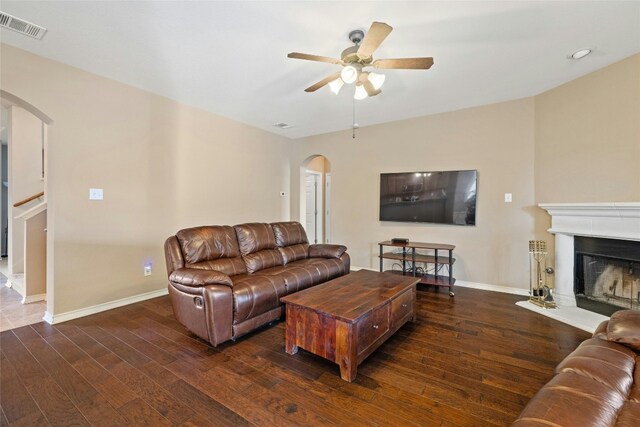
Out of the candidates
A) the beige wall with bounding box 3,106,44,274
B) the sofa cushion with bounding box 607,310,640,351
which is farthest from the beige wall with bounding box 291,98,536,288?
the beige wall with bounding box 3,106,44,274

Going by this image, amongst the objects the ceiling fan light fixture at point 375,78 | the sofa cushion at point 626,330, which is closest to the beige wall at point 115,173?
the ceiling fan light fixture at point 375,78

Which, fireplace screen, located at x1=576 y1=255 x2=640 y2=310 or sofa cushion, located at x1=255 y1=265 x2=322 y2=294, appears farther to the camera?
sofa cushion, located at x1=255 y1=265 x2=322 y2=294

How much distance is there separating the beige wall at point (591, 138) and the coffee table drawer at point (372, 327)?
107 inches

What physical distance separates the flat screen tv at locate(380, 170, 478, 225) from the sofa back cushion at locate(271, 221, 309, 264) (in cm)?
156

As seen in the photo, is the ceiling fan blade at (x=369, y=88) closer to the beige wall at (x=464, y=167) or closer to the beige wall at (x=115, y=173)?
the beige wall at (x=464, y=167)

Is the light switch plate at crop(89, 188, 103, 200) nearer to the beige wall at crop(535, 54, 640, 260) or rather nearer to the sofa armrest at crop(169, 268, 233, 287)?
the sofa armrest at crop(169, 268, 233, 287)

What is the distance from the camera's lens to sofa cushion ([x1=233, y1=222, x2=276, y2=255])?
11.0 ft

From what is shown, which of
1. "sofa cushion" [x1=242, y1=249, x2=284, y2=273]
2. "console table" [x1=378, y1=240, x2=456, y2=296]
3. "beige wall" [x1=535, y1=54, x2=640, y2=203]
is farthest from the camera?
"console table" [x1=378, y1=240, x2=456, y2=296]

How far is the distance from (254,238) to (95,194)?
5.96 feet

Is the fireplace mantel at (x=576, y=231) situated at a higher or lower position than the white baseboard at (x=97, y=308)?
higher

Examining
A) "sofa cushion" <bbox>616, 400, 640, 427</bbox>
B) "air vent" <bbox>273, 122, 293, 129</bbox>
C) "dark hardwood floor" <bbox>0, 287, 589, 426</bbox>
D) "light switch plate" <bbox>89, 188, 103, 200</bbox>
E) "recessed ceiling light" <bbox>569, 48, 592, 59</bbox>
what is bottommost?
"dark hardwood floor" <bbox>0, 287, 589, 426</bbox>

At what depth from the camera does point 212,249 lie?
2965 millimetres

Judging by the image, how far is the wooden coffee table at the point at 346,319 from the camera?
1.89 metres

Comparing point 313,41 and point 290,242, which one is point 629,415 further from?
point 290,242
